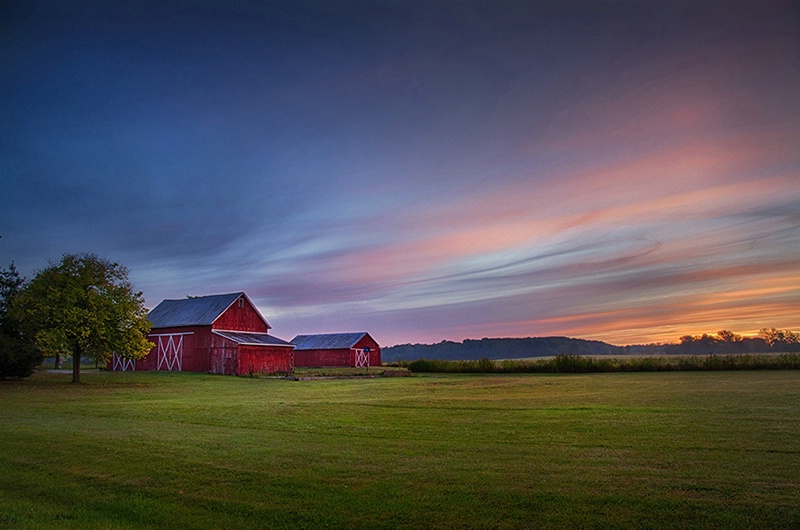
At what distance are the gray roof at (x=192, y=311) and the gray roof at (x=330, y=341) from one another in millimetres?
22150

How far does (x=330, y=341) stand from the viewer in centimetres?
8538

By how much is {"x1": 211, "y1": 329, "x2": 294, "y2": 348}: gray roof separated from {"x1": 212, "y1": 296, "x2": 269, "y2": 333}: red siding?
2.41 ft

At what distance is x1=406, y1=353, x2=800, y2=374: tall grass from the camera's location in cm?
4959

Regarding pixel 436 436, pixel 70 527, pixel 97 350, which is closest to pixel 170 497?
pixel 70 527

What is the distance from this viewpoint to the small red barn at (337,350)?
269 ft

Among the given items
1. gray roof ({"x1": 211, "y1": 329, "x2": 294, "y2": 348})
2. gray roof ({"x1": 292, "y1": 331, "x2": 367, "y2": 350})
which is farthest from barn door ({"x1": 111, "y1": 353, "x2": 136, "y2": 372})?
gray roof ({"x1": 292, "y1": 331, "x2": 367, "y2": 350})

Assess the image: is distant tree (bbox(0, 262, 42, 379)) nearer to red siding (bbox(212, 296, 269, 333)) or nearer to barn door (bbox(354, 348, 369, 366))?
red siding (bbox(212, 296, 269, 333))

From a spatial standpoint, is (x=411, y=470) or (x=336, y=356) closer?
(x=411, y=470)

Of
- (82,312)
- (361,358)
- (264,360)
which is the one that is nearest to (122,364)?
(264,360)

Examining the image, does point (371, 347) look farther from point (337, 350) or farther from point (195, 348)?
point (195, 348)

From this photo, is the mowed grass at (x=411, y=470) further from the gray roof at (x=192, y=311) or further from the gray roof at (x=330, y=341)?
the gray roof at (x=330, y=341)

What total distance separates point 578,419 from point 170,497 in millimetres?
11934

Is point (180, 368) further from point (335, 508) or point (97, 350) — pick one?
point (335, 508)

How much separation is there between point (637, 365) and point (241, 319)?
44098 mm
